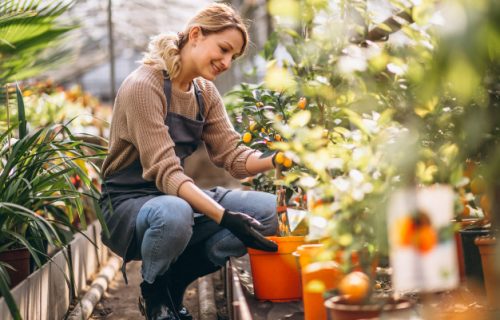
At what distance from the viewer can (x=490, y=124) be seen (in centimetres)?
132

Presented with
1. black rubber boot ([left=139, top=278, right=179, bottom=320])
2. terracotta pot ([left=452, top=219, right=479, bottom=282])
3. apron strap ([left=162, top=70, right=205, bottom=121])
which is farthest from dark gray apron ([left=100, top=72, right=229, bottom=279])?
terracotta pot ([left=452, top=219, right=479, bottom=282])

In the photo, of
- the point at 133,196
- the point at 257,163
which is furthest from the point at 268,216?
the point at 133,196

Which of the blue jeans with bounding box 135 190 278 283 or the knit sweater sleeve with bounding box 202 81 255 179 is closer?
the blue jeans with bounding box 135 190 278 283

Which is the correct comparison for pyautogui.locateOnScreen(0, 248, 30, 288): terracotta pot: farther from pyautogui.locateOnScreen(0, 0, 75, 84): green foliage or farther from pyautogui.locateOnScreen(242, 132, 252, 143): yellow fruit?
pyautogui.locateOnScreen(242, 132, 252, 143): yellow fruit

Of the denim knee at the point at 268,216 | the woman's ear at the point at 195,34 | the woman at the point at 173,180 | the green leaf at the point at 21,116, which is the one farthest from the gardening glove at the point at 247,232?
the green leaf at the point at 21,116

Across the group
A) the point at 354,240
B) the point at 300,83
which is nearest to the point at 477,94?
the point at 354,240

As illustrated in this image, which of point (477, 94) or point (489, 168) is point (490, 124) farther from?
point (489, 168)

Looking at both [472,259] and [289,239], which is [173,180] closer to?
[289,239]

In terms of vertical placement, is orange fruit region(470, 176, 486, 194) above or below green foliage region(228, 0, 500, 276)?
below

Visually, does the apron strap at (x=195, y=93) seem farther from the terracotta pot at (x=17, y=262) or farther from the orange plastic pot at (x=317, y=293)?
Result: the orange plastic pot at (x=317, y=293)

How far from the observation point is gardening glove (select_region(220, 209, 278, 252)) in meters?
2.04

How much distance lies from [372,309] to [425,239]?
0.26 m

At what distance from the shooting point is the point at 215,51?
7.55 ft

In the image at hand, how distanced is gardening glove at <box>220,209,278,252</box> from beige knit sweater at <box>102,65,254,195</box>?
0.75 ft
